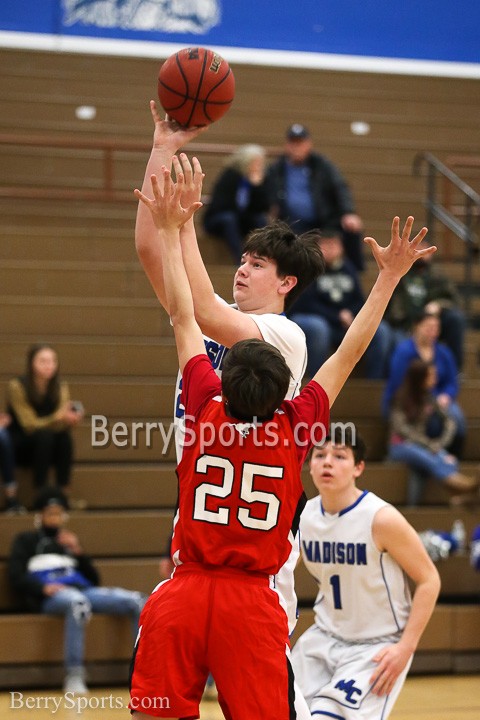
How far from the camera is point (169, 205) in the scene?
3.10 m

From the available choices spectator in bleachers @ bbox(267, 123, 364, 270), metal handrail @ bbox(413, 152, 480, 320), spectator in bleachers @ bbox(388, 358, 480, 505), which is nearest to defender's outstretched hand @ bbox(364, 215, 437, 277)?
spectator in bleachers @ bbox(388, 358, 480, 505)

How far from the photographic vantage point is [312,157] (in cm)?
881

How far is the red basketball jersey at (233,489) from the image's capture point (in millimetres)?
2986

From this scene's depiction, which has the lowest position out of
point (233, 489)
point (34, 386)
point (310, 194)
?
point (233, 489)

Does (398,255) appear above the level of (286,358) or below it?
above

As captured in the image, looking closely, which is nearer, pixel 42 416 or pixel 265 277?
pixel 265 277

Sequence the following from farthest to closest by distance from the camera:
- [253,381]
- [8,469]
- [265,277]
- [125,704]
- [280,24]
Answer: [280,24], [8,469], [125,704], [265,277], [253,381]

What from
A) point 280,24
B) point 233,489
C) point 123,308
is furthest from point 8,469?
point 280,24

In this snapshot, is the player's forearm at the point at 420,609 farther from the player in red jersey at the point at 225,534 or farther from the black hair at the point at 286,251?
the black hair at the point at 286,251

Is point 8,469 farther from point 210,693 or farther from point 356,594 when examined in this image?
point 356,594

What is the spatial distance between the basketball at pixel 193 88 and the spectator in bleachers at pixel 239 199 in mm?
5006

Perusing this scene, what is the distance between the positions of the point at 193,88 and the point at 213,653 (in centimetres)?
182

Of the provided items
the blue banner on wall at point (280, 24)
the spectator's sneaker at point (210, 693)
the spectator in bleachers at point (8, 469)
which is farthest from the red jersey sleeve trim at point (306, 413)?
the blue banner on wall at point (280, 24)

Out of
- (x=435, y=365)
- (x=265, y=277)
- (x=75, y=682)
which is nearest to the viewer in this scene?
(x=265, y=277)
